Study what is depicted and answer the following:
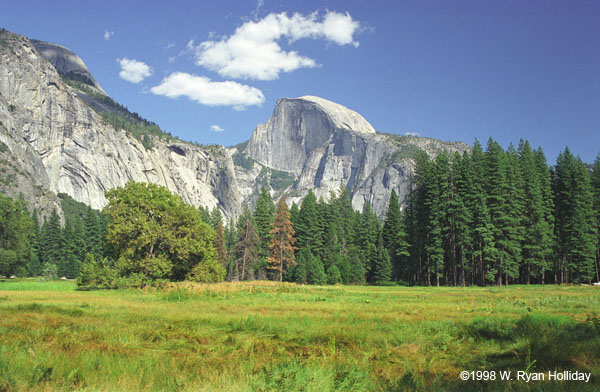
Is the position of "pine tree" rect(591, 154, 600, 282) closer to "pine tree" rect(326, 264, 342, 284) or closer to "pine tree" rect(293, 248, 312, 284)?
"pine tree" rect(326, 264, 342, 284)

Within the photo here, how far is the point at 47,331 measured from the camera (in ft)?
30.8

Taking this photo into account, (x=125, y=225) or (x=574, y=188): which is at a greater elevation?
(x=574, y=188)

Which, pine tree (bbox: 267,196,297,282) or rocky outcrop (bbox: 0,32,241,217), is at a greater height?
rocky outcrop (bbox: 0,32,241,217)

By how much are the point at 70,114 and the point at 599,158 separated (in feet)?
664

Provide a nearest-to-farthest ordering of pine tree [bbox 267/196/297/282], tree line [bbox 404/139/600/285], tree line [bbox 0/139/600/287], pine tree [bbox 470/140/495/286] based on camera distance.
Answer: tree line [bbox 0/139/600/287]
pine tree [bbox 470/140/495/286]
tree line [bbox 404/139/600/285]
pine tree [bbox 267/196/297/282]

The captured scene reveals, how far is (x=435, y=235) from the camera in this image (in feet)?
157

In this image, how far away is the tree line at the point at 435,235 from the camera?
3653cm

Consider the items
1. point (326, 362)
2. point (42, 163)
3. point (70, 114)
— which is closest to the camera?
point (326, 362)

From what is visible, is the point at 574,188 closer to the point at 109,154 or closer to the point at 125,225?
the point at 125,225

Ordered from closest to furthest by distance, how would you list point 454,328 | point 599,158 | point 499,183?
point 454,328 → point 499,183 → point 599,158

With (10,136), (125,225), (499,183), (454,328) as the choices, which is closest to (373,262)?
(499,183)

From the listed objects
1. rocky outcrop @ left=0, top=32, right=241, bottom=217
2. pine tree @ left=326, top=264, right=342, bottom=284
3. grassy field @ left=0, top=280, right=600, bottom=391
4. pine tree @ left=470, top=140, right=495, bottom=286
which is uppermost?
rocky outcrop @ left=0, top=32, right=241, bottom=217

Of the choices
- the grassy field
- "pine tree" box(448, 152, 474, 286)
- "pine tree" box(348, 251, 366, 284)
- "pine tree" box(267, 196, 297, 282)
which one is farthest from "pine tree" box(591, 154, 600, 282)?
the grassy field

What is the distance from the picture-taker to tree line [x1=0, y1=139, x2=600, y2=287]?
120 ft
